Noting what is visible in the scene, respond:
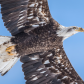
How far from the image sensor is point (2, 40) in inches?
227

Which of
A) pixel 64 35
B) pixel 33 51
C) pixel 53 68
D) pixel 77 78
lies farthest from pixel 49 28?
pixel 77 78

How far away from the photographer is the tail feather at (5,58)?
19.1ft

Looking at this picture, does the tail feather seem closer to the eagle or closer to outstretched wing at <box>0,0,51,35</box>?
the eagle

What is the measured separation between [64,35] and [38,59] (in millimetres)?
1356

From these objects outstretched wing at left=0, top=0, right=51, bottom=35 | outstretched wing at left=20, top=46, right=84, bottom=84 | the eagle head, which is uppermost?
outstretched wing at left=0, top=0, right=51, bottom=35

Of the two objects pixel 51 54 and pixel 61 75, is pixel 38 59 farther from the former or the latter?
pixel 61 75

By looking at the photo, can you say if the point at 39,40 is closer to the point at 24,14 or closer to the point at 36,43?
the point at 36,43

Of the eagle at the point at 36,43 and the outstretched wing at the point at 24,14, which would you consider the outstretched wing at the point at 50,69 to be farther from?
the outstretched wing at the point at 24,14

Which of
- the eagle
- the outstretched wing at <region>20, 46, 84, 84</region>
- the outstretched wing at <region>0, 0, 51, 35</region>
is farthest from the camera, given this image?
the outstretched wing at <region>20, 46, 84, 84</region>

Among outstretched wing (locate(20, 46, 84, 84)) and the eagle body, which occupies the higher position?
the eagle body

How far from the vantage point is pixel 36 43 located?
559 centimetres

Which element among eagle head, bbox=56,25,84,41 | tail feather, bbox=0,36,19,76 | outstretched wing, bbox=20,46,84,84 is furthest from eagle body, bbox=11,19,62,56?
outstretched wing, bbox=20,46,84,84

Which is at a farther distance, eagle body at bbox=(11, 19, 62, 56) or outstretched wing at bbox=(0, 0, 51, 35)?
eagle body at bbox=(11, 19, 62, 56)

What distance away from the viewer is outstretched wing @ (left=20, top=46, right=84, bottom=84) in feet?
18.9
